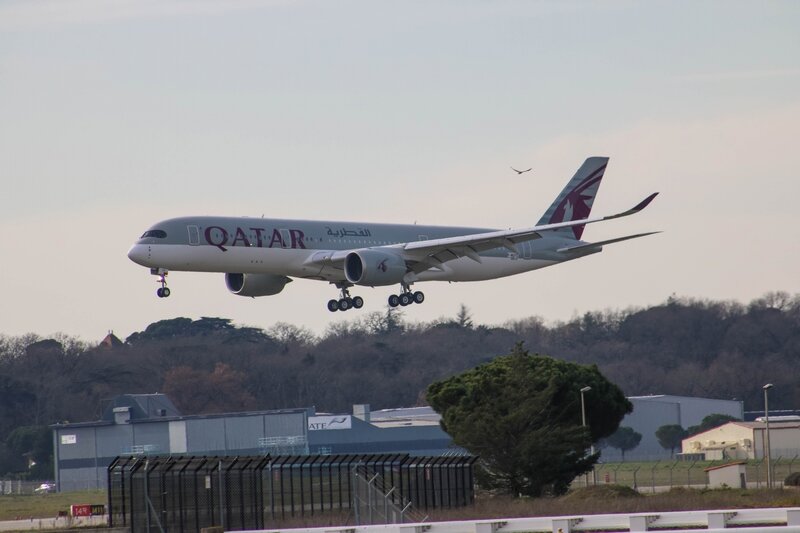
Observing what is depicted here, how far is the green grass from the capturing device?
5847 cm

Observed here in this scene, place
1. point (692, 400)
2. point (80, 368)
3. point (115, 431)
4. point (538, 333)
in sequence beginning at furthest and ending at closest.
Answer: point (538, 333)
point (80, 368)
point (692, 400)
point (115, 431)

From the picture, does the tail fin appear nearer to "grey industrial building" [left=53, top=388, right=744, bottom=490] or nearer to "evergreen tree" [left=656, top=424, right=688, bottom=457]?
"grey industrial building" [left=53, top=388, right=744, bottom=490]

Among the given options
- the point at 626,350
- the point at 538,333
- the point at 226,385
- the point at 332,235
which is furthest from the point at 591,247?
the point at 538,333

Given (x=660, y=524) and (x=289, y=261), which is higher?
(x=289, y=261)

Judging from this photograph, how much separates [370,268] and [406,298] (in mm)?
4391

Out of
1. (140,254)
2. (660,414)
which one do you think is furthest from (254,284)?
(660,414)

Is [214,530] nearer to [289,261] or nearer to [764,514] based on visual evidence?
[764,514]

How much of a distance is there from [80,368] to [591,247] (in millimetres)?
62838

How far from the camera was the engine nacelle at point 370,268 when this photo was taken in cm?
6162

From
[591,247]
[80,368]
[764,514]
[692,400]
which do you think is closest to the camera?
[764,514]

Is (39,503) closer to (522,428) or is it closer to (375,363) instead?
(522,428)

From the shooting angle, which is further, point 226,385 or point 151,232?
point 226,385

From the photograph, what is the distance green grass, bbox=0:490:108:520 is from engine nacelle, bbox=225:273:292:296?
33.3ft

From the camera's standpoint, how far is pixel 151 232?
5875cm
